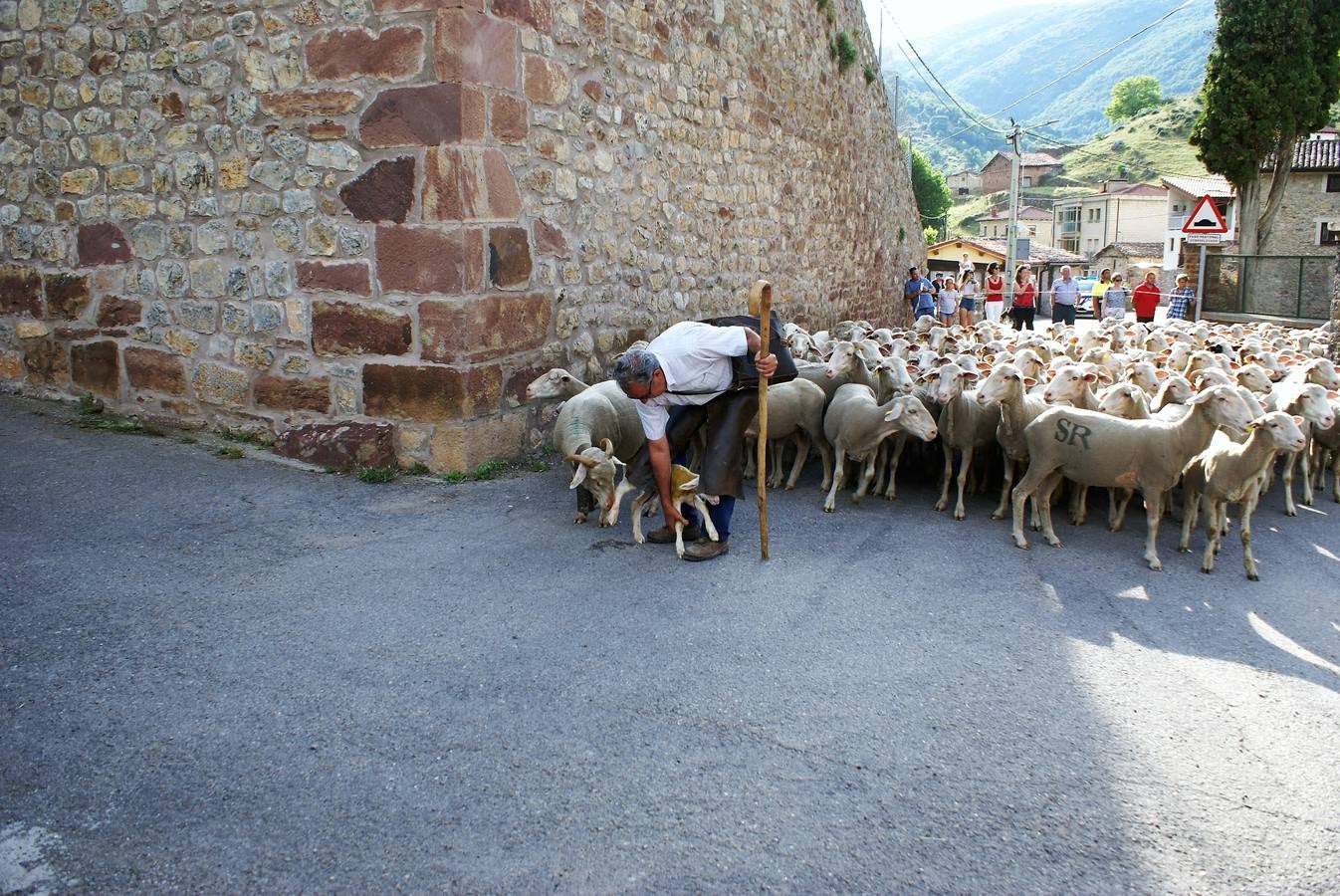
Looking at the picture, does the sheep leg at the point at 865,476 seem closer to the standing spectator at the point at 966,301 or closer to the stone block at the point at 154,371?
the stone block at the point at 154,371

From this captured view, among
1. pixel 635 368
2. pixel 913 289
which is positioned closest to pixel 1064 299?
Result: pixel 913 289

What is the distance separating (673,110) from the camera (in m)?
8.98

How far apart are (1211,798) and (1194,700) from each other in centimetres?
83

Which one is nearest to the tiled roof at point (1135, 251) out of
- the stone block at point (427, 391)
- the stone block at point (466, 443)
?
the stone block at point (466, 443)

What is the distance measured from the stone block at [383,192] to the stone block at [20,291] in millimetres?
3406

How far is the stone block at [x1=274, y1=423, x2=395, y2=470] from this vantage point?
671cm

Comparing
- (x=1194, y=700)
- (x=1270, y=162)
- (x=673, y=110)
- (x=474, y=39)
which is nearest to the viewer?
(x=1194, y=700)

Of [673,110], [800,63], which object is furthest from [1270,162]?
[673,110]

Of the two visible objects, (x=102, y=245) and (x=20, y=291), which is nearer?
(x=102, y=245)

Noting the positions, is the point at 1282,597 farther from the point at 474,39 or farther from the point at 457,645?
the point at 474,39

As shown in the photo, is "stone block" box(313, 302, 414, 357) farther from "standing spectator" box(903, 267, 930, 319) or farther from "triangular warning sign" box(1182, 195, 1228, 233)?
"triangular warning sign" box(1182, 195, 1228, 233)

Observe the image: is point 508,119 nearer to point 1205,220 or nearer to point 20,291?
point 20,291

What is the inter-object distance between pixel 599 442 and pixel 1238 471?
383cm

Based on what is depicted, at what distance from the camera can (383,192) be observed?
6.38m
